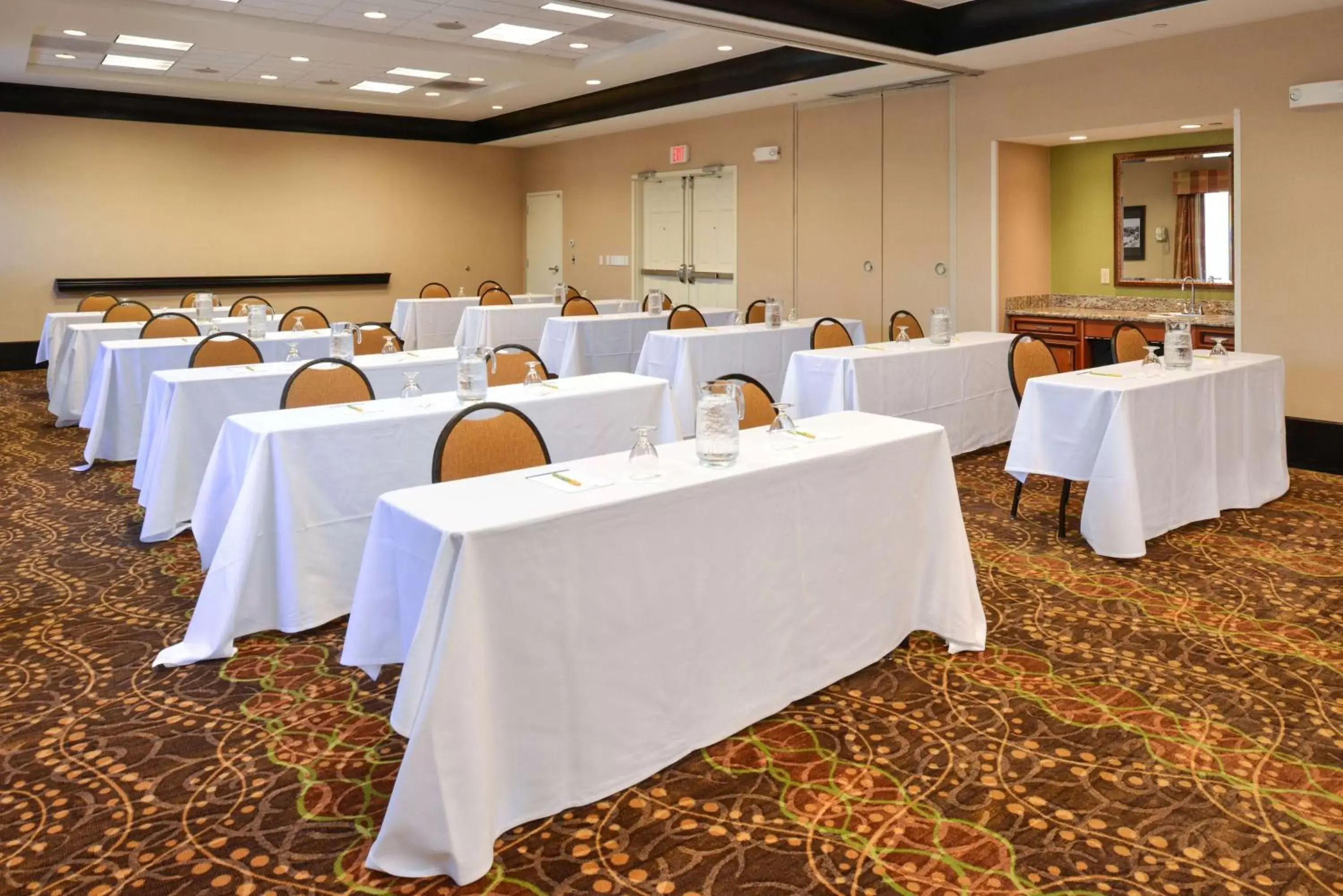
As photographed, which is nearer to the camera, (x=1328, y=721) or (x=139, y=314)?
(x=1328, y=721)

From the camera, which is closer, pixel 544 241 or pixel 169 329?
pixel 169 329

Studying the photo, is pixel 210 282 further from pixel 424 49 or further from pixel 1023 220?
pixel 1023 220

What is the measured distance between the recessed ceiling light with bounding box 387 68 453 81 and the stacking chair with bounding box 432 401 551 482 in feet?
28.6

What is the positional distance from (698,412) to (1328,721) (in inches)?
86.3

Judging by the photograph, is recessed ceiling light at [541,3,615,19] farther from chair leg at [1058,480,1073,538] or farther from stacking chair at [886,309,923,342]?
chair leg at [1058,480,1073,538]

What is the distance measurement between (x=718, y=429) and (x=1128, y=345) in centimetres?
473

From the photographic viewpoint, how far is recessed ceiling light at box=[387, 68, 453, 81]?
1130cm

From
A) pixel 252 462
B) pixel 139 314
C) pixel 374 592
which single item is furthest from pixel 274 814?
pixel 139 314

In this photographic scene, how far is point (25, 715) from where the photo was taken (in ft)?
11.2

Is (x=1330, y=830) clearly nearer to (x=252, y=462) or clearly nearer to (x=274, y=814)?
(x=274, y=814)

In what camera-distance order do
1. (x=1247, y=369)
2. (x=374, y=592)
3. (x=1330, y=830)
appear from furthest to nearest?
1. (x=1247, y=369)
2. (x=374, y=592)
3. (x=1330, y=830)

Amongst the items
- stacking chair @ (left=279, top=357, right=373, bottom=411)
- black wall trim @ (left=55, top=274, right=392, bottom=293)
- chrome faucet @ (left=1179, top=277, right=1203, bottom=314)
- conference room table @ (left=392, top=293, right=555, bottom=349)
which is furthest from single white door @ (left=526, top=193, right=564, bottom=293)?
stacking chair @ (left=279, top=357, right=373, bottom=411)

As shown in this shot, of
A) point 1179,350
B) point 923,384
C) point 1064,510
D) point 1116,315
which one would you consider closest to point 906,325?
point 1116,315

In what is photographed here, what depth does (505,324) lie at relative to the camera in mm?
10828
